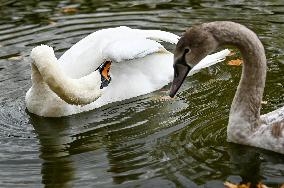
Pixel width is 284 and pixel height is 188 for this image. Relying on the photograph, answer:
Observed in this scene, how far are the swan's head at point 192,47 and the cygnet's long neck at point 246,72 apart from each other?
0.25 feet

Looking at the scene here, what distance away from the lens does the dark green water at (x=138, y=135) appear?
6777mm

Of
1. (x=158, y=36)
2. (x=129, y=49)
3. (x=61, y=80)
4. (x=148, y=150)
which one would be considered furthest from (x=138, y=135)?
(x=158, y=36)

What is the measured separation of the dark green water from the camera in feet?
22.2

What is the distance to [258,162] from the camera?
692 cm

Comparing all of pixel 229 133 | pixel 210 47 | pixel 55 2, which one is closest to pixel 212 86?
pixel 229 133

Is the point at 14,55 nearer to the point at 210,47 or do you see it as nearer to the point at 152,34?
the point at 152,34

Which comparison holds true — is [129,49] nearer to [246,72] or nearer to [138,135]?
[138,135]

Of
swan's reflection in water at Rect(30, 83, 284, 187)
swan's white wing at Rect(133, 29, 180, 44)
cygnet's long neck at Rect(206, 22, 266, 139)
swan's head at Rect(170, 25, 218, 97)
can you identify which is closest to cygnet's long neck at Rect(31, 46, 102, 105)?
swan's reflection in water at Rect(30, 83, 284, 187)

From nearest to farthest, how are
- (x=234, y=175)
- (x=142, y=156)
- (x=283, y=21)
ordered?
(x=234, y=175) < (x=142, y=156) < (x=283, y=21)

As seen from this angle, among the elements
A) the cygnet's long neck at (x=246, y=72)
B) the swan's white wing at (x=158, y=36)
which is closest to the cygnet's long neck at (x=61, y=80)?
the swan's white wing at (x=158, y=36)

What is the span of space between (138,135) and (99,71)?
1102mm

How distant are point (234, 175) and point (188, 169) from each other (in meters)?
0.42

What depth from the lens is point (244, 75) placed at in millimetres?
7090

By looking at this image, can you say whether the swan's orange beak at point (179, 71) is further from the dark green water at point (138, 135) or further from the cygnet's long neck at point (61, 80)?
the cygnet's long neck at point (61, 80)
